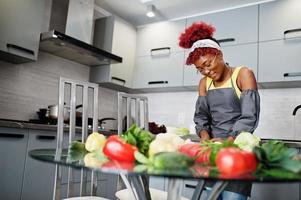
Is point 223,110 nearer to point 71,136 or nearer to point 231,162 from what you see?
point 71,136

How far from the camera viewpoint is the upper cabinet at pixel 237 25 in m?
2.96

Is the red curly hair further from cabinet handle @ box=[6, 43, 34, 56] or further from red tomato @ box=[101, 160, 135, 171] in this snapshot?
cabinet handle @ box=[6, 43, 34, 56]

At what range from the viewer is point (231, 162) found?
681 mm

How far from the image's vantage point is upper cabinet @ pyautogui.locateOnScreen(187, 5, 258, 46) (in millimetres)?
2957

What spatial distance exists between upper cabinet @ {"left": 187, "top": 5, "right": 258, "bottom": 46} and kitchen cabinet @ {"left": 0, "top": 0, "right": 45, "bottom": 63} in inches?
72.4

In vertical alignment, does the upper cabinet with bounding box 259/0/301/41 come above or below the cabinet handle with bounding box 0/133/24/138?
above

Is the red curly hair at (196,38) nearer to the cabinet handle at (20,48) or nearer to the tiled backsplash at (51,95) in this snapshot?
the cabinet handle at (20,48)

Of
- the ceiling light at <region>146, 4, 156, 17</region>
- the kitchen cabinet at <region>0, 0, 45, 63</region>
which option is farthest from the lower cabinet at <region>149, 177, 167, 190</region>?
the ceiling light at <region>146, 4, 156, 17</region>

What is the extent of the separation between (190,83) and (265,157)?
8.22 ft

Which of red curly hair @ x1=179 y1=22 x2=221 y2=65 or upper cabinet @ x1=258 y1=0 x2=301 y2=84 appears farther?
upper cabinet @ x1=258 y1=0 x2=301 y2=84

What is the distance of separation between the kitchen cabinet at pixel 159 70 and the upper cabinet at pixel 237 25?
523mm

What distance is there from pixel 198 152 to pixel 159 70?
8.87 ft

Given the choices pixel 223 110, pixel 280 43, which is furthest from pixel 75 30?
pixel 280 43

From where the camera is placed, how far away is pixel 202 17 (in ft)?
10.9
